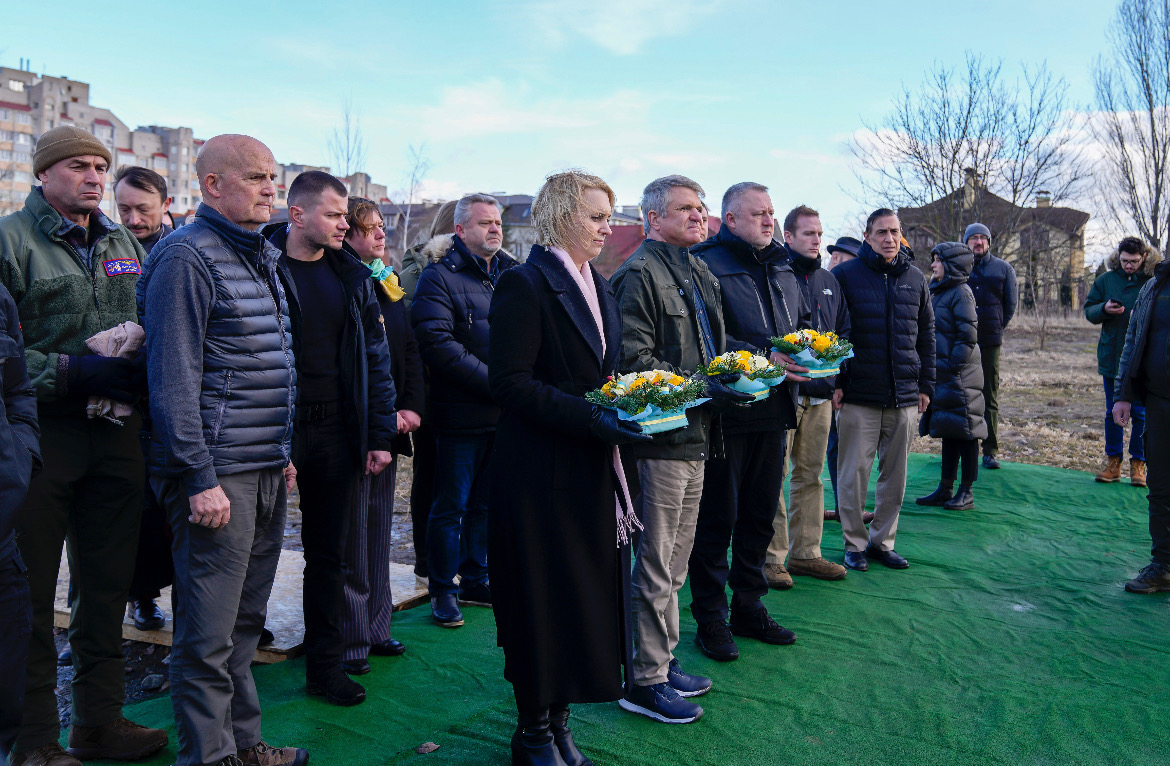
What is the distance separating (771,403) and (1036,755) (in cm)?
189

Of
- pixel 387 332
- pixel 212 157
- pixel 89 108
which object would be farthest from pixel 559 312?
pixel 89 108

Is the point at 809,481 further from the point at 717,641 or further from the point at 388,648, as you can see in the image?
the point at 388,648

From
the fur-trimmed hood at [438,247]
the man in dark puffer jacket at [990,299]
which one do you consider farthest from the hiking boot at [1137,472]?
the fur-trimmed hood at [438,247]

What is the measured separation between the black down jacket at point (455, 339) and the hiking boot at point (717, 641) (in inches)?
64.4

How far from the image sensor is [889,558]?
5922mm

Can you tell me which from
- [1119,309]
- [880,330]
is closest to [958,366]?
[880,330]

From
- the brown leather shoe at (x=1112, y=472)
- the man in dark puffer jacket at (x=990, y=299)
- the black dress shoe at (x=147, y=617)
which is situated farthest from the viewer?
the man in dark puffer jacket at (x=990, y=299)

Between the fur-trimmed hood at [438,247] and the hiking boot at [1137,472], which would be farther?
the hiking boot at [1137,472]

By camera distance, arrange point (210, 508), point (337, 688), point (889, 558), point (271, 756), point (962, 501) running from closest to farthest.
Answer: point (210, 508), point (271, 756), point (337, 688), point (889, 558), point (962, 501)

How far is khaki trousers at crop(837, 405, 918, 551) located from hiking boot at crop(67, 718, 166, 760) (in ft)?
14.2

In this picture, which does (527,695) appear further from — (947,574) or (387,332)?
(947,574)

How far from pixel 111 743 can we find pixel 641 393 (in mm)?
2394

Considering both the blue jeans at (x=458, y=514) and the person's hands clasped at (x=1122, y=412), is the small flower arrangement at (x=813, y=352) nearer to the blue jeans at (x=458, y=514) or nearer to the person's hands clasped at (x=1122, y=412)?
the blue jeans at (x=458, y=514)

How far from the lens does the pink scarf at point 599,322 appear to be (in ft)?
10.3
